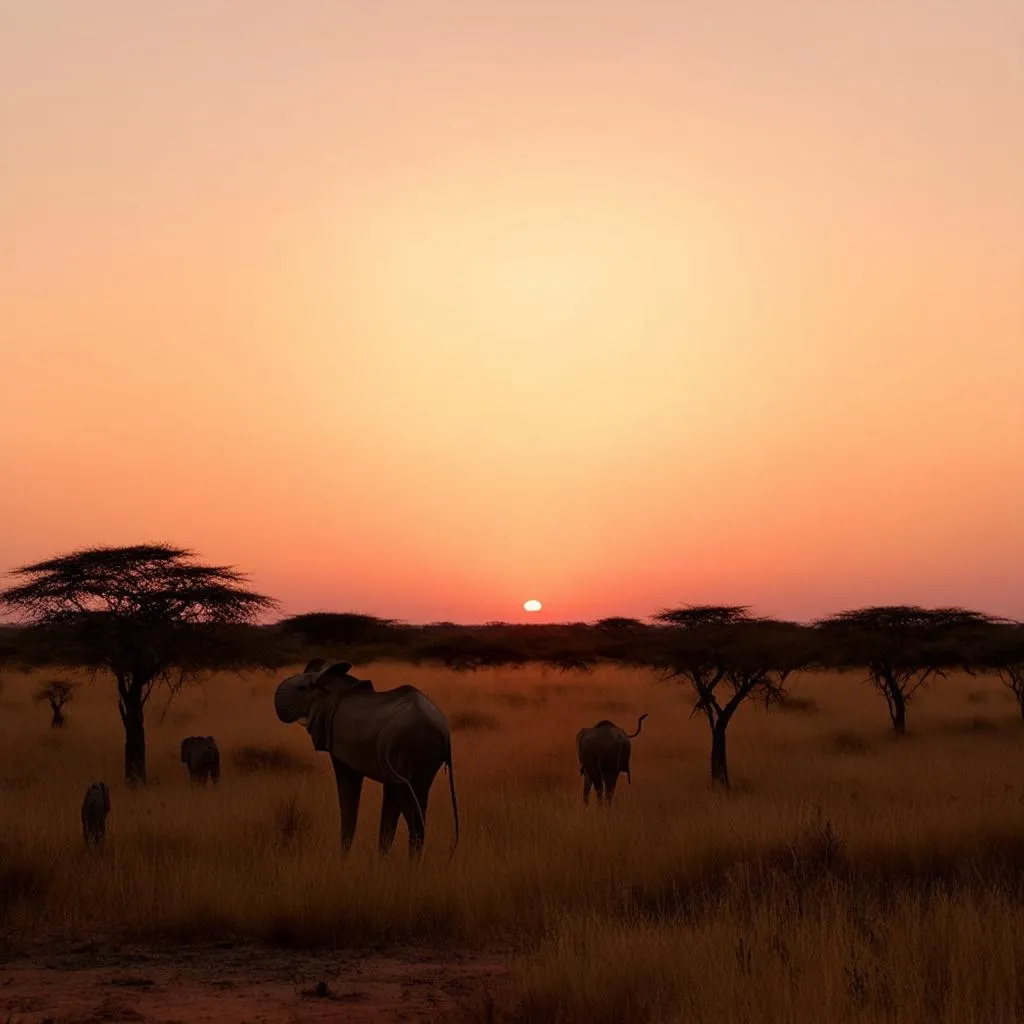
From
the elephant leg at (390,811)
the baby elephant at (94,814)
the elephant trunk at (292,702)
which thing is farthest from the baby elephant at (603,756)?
the baby elephant at (94,814)

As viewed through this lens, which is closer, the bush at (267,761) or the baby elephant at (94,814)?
the baby elephant at (94,814)

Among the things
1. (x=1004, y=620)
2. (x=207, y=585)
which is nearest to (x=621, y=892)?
(x=207, y=585)

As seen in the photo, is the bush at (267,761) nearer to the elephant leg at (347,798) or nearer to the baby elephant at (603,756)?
the baby elephant at (603,756)

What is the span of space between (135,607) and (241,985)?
12.6 m

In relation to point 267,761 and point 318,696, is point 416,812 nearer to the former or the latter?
point 318,696

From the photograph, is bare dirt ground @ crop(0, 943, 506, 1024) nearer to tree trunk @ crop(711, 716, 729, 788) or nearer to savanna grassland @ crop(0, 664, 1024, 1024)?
savanna grassland @ crop(0, 664, 1024, 1024)

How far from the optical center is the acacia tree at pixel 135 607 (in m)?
18.0

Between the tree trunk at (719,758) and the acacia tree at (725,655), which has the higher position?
the acacia tree at (725,655)

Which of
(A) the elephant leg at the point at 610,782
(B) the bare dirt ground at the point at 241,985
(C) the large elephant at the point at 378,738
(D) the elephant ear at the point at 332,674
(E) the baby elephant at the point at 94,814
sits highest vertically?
(D) the elephant ear at the point at 332,674

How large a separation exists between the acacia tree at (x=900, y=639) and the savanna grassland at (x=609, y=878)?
781 centimetres

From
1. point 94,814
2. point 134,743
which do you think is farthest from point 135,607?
point 94,814

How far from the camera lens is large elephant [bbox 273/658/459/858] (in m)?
10.2

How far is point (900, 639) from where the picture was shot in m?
30.3

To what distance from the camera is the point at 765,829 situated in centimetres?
1114
